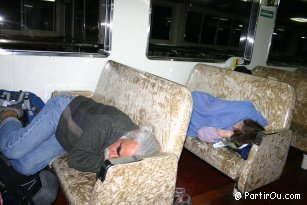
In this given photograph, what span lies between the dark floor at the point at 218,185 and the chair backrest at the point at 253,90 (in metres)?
0.76

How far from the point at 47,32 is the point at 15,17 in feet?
1.15

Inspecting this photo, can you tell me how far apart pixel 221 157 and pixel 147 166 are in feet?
3.41

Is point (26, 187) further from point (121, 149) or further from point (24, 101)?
point (24, 101)

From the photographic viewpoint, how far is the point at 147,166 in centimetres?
158

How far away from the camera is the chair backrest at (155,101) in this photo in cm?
171

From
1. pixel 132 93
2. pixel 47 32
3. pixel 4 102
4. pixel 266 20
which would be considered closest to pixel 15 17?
pixel 47 32

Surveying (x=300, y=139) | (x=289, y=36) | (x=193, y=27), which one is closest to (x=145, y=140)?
(x=300, y=139)

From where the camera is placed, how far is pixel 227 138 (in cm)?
252

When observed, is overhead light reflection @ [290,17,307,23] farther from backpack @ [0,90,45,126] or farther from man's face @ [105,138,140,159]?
backpack @ [0,90,45,126]

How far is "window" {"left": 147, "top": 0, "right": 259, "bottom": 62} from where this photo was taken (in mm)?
3514

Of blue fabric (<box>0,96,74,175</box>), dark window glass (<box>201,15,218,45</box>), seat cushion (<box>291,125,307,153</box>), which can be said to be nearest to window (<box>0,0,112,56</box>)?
blue fabric (<box>0,96,74,175</box>)

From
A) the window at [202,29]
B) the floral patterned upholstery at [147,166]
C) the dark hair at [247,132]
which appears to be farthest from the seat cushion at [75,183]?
the window at [202,29]

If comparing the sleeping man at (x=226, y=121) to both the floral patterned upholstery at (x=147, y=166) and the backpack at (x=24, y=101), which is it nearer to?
the floral patterned upholstery at (x=147, y=166)

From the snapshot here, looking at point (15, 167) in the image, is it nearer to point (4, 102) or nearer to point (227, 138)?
point (4, 102)
